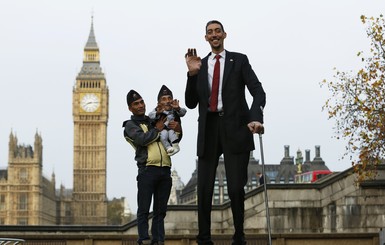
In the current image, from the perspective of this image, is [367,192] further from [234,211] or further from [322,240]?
[234,211]

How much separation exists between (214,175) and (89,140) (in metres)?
126

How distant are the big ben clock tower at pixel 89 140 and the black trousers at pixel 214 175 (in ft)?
396

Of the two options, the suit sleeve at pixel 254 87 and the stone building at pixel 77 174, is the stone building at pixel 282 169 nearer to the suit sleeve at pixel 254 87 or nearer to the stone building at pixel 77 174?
the stone building at pixel 77 174

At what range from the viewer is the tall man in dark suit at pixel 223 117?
5.86m

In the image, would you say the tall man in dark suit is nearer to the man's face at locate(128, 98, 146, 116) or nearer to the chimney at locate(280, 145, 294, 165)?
the man's face at locate(128, 98, 146, 116)

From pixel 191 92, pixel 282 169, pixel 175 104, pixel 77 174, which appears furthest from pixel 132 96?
pixel 282 169

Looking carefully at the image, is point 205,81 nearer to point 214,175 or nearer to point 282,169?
point 214,175

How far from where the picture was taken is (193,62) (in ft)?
19.7

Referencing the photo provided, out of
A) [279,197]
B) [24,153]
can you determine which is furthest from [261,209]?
[24,153]

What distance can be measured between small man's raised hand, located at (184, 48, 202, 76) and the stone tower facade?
11253 centimetres

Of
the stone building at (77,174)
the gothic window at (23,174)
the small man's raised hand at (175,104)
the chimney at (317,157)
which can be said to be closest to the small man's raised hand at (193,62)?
the small man's raised hand at (175,104)

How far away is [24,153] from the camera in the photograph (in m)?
122

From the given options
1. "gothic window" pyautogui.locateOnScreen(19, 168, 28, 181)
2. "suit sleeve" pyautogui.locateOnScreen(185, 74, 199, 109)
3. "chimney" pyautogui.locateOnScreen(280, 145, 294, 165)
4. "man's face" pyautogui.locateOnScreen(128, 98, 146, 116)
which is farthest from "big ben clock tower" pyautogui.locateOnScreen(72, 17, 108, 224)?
"suit sleeve" pyautogui.locateOnScreen(185, 74, 199, 109)

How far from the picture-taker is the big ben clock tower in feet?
415
